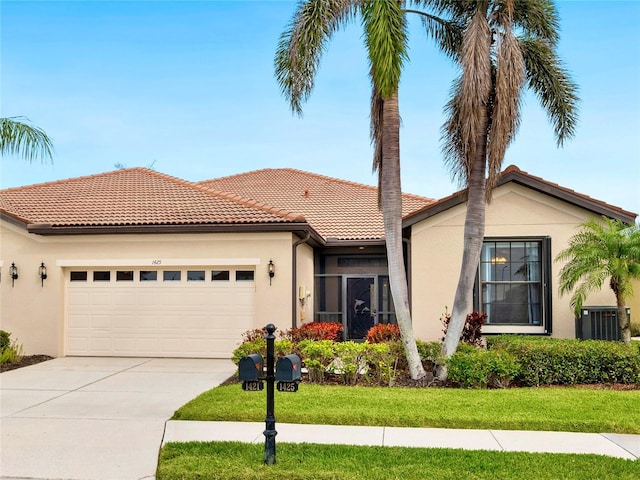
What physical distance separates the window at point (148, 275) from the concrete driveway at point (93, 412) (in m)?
1.97

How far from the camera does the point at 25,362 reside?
1342 cm

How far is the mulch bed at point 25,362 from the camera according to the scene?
1270cm

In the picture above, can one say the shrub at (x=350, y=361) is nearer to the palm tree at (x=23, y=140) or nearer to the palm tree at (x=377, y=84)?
the palm tree at (x=377, y=84)

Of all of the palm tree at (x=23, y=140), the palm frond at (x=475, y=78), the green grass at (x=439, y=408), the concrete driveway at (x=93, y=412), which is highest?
the palm frond at (x=475, y=78)

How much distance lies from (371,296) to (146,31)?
9.64 metres

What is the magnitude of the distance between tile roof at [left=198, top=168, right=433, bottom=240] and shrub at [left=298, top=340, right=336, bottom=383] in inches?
265

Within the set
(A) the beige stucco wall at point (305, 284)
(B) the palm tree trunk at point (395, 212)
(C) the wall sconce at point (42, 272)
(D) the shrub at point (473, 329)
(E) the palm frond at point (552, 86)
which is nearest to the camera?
(B) the palm tree trunk at point (395, 212)

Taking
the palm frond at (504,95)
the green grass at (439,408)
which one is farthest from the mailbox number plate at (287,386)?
the palm frond at (504,95)

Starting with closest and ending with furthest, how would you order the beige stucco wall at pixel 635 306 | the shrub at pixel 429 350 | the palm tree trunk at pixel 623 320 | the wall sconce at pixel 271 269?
the palm tree trunk at pixel 623 320 → the shrub at pixel 429 350 → the wall sconce at pixel 271 269 → the beige stucco wall at pixel 635 306

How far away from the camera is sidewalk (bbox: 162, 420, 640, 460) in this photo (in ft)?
21.5

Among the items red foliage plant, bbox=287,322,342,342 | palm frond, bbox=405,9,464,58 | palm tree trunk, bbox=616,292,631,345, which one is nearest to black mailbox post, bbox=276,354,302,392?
red foliage plant, bbox=287,322,342,342

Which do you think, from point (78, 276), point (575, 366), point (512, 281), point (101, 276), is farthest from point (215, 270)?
point (575, 366)

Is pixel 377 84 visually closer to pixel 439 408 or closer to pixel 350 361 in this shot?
pixel 350 361

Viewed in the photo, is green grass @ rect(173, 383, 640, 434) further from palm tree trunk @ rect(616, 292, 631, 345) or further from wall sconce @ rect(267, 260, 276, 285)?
wall sconce @ rect(267, 260, 276, 285)
